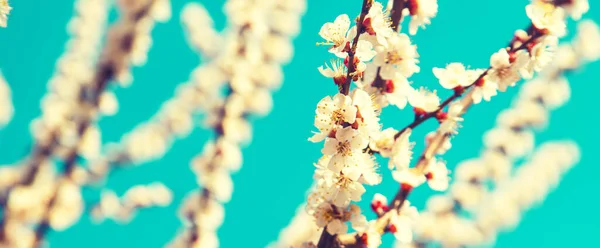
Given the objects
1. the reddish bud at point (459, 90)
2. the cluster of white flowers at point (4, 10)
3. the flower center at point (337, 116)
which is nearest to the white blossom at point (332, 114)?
the flower center at point (337, 116)

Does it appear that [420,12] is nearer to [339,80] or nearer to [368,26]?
[368,26]

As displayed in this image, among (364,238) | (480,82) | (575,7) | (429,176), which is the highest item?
(575,7)

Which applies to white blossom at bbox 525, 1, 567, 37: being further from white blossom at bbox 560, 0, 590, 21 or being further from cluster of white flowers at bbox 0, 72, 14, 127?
cluster of white flowers at bbox 0, 72, 14, 127

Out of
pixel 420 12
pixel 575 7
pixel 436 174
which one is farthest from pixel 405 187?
pixel 575 7

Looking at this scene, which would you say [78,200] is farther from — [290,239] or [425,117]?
[425,117]

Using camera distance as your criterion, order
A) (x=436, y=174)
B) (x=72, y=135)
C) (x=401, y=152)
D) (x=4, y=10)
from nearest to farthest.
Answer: (x=4, y=10) < (x=401, y=152) < (x=436, y=174) < (x=72, y=135)

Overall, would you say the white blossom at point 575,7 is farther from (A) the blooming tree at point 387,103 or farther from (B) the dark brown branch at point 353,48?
(B) the dark brown branch at point 353,48

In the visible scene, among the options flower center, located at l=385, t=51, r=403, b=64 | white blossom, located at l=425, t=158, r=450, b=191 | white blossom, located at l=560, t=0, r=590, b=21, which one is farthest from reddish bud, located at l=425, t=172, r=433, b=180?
white blossom, located at l=560, t=0, r=590, b=21

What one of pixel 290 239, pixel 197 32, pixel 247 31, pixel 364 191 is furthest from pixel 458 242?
pixel 197 32
